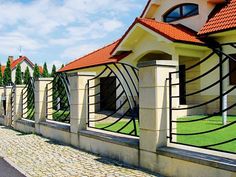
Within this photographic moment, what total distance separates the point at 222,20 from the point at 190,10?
2.76 meters

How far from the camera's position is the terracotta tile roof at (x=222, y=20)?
12867 millimetres

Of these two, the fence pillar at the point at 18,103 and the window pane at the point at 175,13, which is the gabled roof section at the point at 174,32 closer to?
the window pane at the point at 175,13

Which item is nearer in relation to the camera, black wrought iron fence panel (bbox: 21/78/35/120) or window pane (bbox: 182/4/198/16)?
black wrought iron fence panel (bbox: 21/78/35/120)

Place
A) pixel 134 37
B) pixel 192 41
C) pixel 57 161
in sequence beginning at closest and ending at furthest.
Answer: pixel 57 161
pixel 192 41
pixel 134 37

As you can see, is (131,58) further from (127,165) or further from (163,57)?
(127,165)

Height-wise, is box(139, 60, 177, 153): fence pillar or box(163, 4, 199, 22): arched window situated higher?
box(163, 4, 199, 22): arched window

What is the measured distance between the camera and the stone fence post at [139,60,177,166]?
531cm

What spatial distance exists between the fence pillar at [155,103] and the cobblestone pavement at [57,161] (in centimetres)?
59

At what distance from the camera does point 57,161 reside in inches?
254

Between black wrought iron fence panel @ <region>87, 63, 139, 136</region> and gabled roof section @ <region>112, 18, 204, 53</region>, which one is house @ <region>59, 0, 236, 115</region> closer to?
gabled roof section @ <region>112, 18, 204, 53</region>

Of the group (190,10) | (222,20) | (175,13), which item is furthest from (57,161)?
(175,13)

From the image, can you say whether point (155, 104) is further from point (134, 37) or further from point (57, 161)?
point (134, 37)

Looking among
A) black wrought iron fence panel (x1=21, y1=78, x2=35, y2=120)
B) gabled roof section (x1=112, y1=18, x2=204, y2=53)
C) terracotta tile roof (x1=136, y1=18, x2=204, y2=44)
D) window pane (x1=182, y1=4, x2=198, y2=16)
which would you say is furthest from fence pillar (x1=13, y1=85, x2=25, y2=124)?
window pane (x1=182, y1=4, x2=198, y2=16)

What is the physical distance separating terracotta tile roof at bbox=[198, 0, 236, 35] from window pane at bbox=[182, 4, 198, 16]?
1.15 metres
